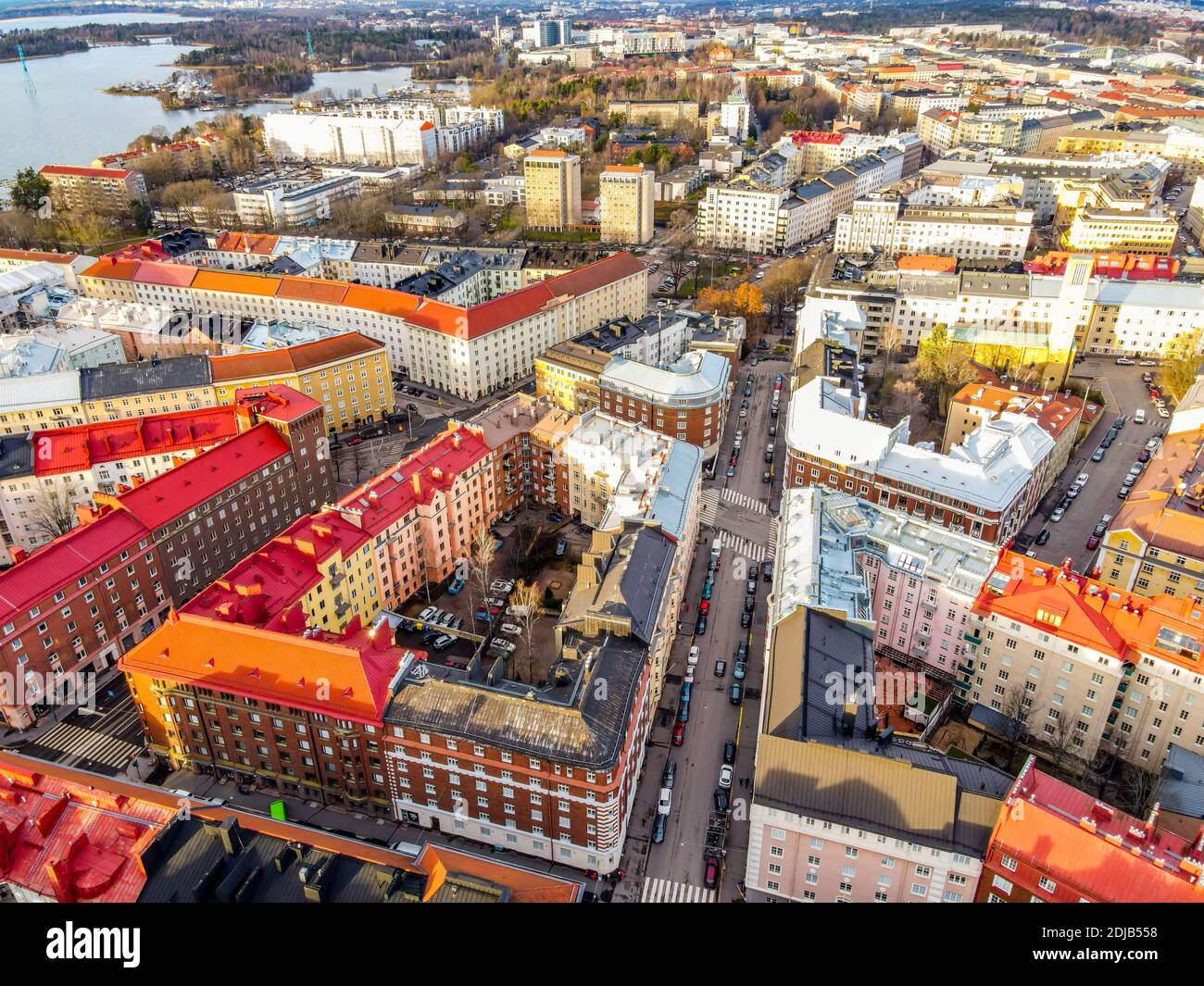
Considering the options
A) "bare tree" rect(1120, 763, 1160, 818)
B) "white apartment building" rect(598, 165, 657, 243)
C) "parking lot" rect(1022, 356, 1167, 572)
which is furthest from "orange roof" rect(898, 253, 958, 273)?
"bare tree" rect(1120, 763, 1160, 818)

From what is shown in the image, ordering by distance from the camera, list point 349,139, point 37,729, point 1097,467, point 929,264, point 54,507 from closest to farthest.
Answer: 1. point 37,729
2. point 54,507
3. point 1097,467
4. point 929,264
5. point 349,139

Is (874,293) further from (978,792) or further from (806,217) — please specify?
(978,792)

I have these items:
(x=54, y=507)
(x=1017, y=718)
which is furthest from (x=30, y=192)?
(x=1017, y=718)

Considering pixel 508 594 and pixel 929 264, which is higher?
pixel 929 264

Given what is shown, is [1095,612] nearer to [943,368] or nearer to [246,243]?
[943,368]

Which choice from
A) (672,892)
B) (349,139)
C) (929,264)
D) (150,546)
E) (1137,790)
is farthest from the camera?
(349,139)

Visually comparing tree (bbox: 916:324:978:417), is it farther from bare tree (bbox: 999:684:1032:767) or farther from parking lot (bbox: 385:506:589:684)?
bare tree (bbox: 999:684:1032:767)

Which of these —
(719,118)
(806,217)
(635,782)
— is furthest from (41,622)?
(719,118)
